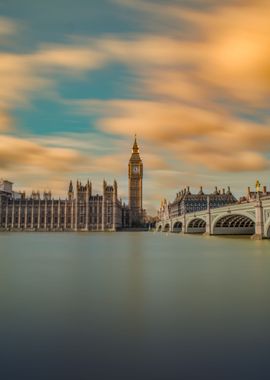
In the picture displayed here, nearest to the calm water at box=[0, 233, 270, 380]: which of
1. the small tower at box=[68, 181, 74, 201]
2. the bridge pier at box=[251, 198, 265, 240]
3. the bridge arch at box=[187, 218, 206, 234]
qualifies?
the bridge pier at box=[251, 198, 265, 240]

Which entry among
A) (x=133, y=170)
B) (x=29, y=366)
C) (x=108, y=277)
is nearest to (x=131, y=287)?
(x=108, y=277)

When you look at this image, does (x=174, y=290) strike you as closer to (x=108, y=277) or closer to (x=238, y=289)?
(x=238, y=289)

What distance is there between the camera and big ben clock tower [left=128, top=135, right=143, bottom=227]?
181 m

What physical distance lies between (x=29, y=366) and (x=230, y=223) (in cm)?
8083

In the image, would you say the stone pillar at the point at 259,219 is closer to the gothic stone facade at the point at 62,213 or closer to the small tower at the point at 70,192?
the gothic stone facade at the point at 62,213

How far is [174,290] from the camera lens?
18250 millimetres

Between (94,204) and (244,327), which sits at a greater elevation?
(94,204)

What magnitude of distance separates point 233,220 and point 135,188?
339 feet

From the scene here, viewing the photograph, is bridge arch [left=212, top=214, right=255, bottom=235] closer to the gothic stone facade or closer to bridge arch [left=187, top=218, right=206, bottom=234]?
bridge arch [left=187, top=218, right=206, bottom=234]

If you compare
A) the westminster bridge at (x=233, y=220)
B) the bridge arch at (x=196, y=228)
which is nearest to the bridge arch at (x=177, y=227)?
the westminster bridge at (x=233, y=220)

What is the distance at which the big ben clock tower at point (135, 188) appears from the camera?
7111 inches

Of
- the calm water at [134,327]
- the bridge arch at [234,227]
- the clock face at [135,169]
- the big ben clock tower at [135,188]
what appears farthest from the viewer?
the clock face at [135,169]

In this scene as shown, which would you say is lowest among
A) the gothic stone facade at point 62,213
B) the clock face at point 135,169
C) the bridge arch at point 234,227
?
the bridge arch at point 234,227

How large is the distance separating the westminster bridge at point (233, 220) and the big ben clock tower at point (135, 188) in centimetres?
3446
